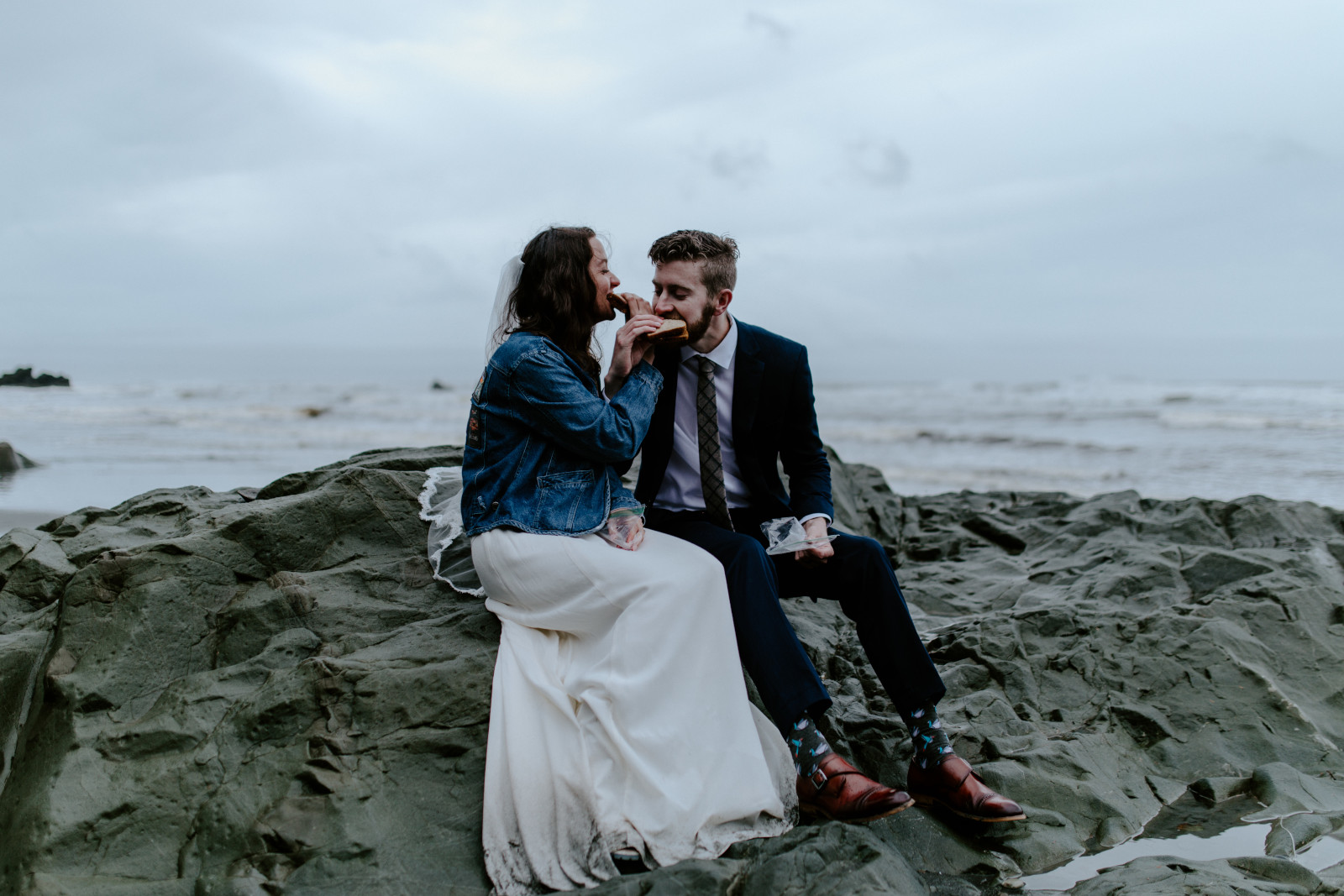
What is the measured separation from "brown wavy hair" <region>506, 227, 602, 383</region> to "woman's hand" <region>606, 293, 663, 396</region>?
123 millimetres

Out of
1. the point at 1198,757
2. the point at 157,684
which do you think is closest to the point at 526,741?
the point at 157,684

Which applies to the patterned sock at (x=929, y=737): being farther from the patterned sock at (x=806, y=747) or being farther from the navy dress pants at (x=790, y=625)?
the patterned sock at (x=806, y=747)

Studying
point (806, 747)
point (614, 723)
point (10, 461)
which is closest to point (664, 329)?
point (614, 723)

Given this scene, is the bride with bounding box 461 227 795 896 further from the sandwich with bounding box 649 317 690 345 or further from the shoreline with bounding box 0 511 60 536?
the shoreline with bounding box 0 511 60 536

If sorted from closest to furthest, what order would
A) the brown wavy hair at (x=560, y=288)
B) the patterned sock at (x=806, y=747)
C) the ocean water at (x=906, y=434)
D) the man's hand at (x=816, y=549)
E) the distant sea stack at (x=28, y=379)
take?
the patterned sock at (x=806, y=747) < the brown wavy hair at (x=560, y=288) < the man's hand at (x=816, y=549) < the ocean water at (x=906, y=434) < the distant sea stack at (x=28, y=379)

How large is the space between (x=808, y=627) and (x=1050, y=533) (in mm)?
3699

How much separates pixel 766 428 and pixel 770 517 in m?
0.37

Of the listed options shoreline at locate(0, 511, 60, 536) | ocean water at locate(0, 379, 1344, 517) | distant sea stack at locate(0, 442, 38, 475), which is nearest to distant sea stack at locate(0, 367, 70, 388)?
ocean water at locate(0, 379, 1344, 517)

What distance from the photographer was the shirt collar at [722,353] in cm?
392

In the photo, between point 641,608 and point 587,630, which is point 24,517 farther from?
point 641,608

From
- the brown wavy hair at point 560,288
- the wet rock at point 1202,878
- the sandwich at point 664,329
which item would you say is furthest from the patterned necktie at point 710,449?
the wet rock at point 1202,878

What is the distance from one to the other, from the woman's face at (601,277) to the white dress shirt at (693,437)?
1.65 ft

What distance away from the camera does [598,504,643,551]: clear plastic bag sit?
3363 mm

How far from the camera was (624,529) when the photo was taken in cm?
340
